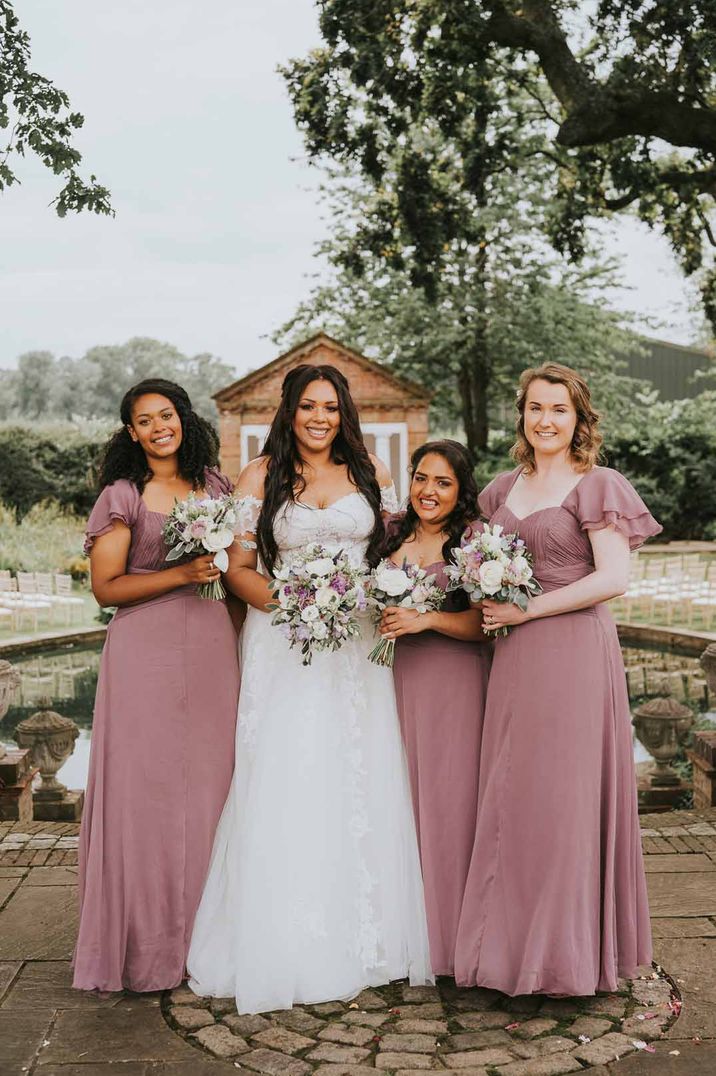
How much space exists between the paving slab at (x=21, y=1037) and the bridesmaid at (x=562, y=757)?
143 cm

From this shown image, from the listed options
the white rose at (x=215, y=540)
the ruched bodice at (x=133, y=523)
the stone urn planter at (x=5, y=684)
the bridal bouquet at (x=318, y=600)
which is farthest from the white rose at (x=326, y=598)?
the stone urn planter at (x=5, y=684)

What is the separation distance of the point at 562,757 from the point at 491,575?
2.30 feet

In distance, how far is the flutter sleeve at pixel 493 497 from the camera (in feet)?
13.3

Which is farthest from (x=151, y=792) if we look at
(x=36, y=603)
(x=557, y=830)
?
(x=36, y=603)

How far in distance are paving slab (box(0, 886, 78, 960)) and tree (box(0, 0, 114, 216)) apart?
3488 mm

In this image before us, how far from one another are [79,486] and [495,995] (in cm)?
2220

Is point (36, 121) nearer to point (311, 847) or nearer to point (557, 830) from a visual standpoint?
point (311, 847)

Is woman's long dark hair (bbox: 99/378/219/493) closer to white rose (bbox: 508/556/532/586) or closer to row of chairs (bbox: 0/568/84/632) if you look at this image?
white rose (bbox: 508/556/532/586)

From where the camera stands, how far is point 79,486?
24.7 m

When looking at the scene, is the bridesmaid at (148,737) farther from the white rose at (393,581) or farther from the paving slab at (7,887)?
the paving slab at (7,887)

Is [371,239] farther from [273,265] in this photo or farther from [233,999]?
[273,265]

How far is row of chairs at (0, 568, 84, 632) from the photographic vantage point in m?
14.4

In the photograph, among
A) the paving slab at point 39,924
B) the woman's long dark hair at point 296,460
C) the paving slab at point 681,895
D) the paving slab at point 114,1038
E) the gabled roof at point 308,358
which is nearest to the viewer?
the paving slab at point 114,1038

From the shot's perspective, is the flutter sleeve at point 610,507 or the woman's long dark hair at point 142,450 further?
the woman's long dark hair at point 142,450
